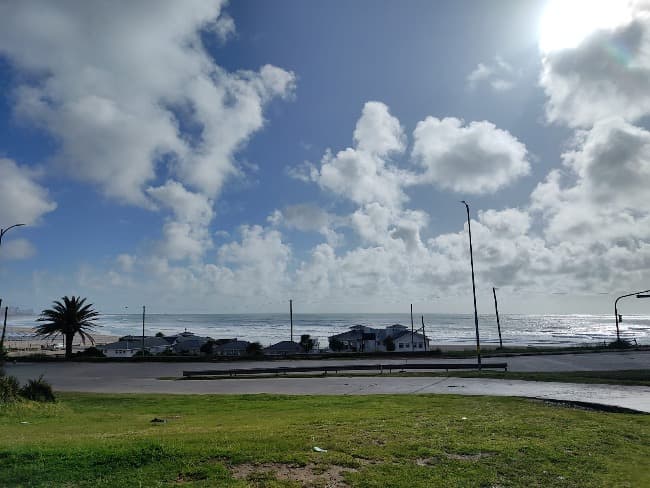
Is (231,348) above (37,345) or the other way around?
the other way around

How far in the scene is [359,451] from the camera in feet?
29.5

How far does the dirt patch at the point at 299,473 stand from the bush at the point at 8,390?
1407 cm

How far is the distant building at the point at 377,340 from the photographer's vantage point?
76.9 m

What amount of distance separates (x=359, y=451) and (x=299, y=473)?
1.53 meters

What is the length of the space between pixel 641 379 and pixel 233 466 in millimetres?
24921

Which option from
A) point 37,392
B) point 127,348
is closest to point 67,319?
point 127,348

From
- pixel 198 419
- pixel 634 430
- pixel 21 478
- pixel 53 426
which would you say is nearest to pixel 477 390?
pixel 634 430

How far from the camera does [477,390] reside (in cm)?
2252

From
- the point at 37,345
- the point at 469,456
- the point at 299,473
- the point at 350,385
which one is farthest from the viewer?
the point at 37,345

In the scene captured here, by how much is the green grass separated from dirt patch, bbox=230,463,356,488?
0.11 ft

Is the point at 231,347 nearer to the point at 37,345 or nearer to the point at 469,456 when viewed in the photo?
the point at 37,345

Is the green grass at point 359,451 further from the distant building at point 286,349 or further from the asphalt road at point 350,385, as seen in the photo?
the distant building at point 286,349

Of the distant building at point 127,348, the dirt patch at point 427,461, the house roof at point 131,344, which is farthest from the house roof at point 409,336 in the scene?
the dirt patch at point 427,461

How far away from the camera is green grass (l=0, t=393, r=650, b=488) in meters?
7.66
